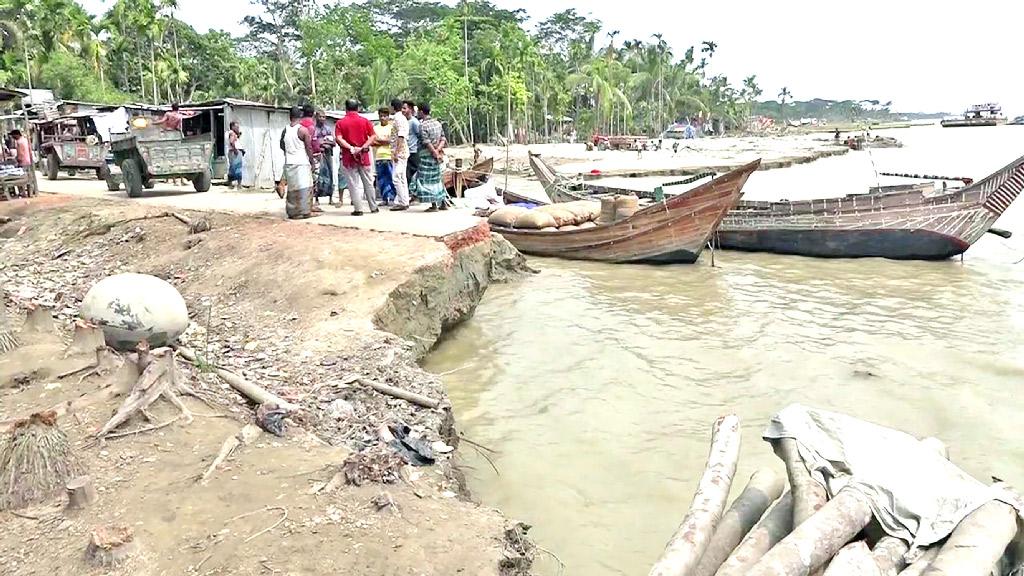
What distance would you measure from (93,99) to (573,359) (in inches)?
1199

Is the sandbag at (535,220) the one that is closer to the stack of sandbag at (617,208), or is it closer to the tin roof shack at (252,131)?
the stack of sandbag at (617,208)

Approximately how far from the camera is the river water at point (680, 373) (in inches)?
195

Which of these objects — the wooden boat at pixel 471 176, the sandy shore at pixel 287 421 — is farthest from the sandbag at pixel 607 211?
the sandy shore at pixel 287 421

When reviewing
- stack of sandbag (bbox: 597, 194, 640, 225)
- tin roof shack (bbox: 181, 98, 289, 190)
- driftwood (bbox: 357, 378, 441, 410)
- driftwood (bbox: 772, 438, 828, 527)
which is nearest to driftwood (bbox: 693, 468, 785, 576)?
driftwood (bbox: 772, 438, 828, 527)

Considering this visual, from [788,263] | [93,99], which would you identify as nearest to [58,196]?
[788,263]

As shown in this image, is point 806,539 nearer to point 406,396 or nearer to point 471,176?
point 406,396

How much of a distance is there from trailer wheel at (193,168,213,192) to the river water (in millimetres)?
5900

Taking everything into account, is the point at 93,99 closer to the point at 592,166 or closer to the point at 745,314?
the point at 592,166

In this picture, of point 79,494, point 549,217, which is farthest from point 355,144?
point 79,494

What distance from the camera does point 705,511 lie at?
275cm

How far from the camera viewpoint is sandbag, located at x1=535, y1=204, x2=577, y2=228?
521 inches

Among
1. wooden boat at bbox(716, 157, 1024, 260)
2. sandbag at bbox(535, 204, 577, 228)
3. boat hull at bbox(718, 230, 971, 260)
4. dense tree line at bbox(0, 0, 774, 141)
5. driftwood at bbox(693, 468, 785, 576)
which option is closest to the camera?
driftwood at bbox(693, 468, 785, 576)

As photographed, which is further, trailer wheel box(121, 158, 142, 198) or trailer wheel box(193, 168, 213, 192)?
trailer wheel box(193, 168, 213, 192)

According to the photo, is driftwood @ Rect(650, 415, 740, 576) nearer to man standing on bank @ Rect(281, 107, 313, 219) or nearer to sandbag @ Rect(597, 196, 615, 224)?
man standing on bank @ Rect(281, 107, 313, 219)
